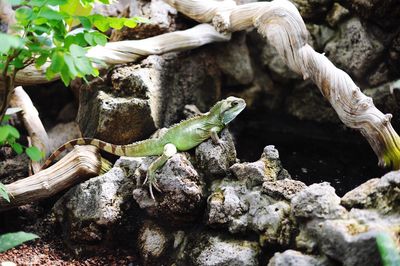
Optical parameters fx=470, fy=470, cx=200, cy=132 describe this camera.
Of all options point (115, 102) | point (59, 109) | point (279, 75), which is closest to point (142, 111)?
point (115, 102)

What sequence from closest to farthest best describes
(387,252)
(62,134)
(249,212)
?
(387,252) → (249,212) → (62,134)

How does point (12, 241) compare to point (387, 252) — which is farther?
point (12, 241)

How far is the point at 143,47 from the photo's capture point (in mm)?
4824

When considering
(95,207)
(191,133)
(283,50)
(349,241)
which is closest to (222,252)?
(349,241)

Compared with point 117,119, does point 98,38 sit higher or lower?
higher

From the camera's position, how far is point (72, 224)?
4004mm

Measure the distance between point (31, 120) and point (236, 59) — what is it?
2421 millimetres

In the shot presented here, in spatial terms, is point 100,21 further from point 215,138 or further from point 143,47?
point 143,47

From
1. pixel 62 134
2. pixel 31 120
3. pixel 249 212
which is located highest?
pixel 249 212

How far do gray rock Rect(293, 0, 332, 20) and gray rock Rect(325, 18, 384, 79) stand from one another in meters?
0.29

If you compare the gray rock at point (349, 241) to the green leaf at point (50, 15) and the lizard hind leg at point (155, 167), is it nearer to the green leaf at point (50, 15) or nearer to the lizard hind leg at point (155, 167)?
the lizard hind leg at point (155, 167)

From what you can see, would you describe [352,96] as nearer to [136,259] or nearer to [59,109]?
[136,259]

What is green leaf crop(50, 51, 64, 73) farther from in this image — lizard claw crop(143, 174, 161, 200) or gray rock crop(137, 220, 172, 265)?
gray rock crop(137, 220, 172, 265)

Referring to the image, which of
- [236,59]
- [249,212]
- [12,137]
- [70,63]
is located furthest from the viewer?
[236,59]
